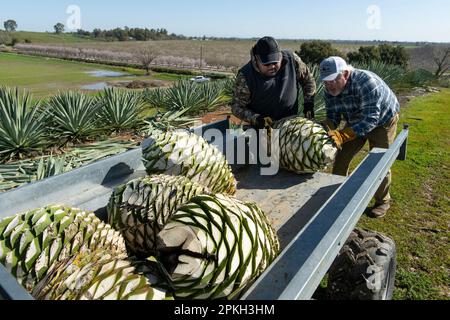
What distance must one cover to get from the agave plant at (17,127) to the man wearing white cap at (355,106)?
4806mm

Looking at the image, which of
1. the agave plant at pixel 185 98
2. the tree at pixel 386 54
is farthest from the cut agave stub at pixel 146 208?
the tree at pixel 386 54

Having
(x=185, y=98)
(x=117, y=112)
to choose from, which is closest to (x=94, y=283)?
(x=117, y=112)

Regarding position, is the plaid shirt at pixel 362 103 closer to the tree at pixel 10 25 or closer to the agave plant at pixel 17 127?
the agave plant at pixel 17 127

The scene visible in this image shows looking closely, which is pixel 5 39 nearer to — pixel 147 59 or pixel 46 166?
pixel 147 59

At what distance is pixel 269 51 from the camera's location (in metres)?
3.15

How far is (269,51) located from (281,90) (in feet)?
1.22

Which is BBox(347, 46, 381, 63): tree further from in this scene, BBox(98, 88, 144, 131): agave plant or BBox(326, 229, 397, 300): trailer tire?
BBox(326, 229, 397, 300): trailer tire

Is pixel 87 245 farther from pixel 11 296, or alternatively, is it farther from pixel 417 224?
pixel 417 224

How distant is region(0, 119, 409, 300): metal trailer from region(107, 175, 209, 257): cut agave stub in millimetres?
415

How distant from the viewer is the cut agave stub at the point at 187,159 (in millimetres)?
1819

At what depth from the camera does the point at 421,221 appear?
4535 mm

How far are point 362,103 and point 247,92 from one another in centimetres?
117

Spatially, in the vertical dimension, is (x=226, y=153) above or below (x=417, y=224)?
above
